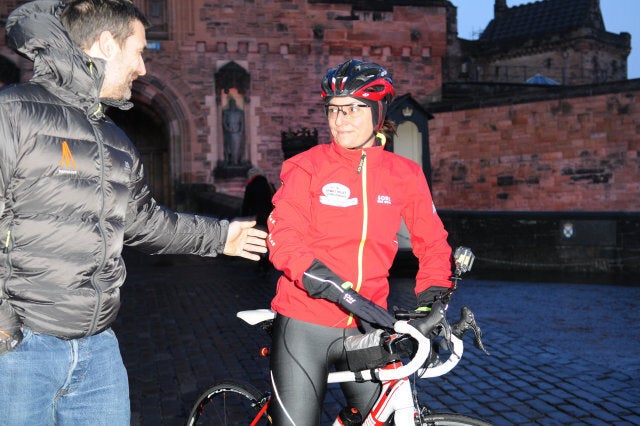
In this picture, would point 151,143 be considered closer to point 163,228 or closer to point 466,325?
point 163,228

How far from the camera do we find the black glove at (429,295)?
212 cm

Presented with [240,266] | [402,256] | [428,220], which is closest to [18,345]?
[428,220]

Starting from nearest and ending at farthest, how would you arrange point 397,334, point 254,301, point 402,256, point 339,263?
1. point 397,334
2. point 339,263
3. point 254,301
4. point 402,256

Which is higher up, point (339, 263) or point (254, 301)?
point (339, 263)

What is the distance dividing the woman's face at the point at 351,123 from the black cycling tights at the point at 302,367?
0.62 meters

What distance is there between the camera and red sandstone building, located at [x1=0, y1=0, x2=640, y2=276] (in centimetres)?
1889

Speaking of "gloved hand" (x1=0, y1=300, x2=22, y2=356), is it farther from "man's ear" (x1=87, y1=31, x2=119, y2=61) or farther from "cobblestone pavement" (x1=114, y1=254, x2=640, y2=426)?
"cobblestone pavement" (x1=114, y1=254, x2=640, y2=426)

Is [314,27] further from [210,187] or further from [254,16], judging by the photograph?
[210,187]

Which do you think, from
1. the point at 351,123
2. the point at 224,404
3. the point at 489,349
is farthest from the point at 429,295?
the point at 489,349

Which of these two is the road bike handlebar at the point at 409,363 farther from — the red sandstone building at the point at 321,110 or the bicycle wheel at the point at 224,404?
the red sandstone building at the point at 321,110

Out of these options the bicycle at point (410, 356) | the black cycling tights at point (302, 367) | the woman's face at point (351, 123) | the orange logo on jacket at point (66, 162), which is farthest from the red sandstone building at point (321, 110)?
the orange logo on jacket at point (66, 162)

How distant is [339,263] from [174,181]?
19263mm

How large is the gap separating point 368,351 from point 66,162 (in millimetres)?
1008

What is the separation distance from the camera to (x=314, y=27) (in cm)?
2147
